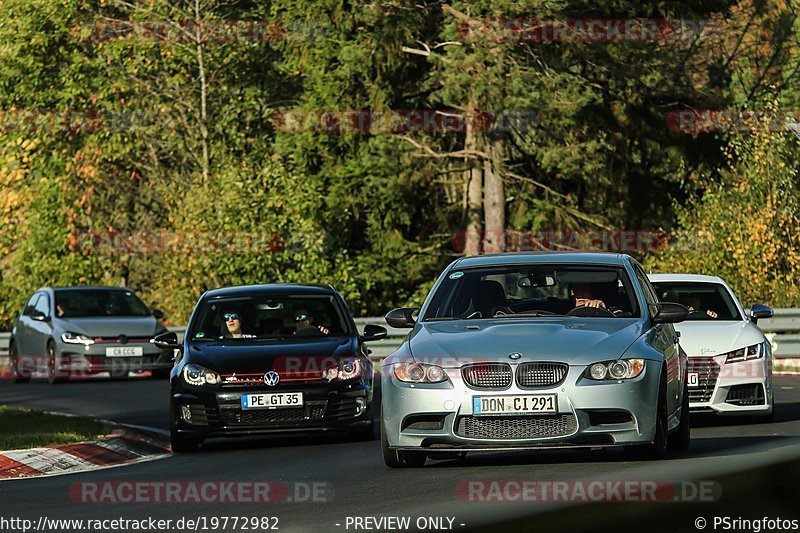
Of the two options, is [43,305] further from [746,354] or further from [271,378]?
[746,354]

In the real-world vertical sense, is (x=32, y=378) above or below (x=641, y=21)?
below

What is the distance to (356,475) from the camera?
1115 centimetres

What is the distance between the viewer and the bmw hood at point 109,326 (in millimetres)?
27719

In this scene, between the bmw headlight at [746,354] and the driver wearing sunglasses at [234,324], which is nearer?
the bmw headlight at [746,354]

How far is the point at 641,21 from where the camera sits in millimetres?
44781

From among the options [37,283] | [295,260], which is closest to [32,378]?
[295,260]

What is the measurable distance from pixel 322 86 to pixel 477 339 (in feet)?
128

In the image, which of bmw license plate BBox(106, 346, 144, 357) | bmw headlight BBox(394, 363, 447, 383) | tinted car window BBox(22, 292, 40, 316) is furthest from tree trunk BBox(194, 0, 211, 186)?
bmw headlight BBox(394, 363, 447, 383)

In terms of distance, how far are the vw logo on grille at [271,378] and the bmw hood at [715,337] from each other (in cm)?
364

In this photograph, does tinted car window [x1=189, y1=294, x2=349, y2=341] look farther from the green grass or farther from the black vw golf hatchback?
the green grass

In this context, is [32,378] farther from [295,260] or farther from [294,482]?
[294,482]
